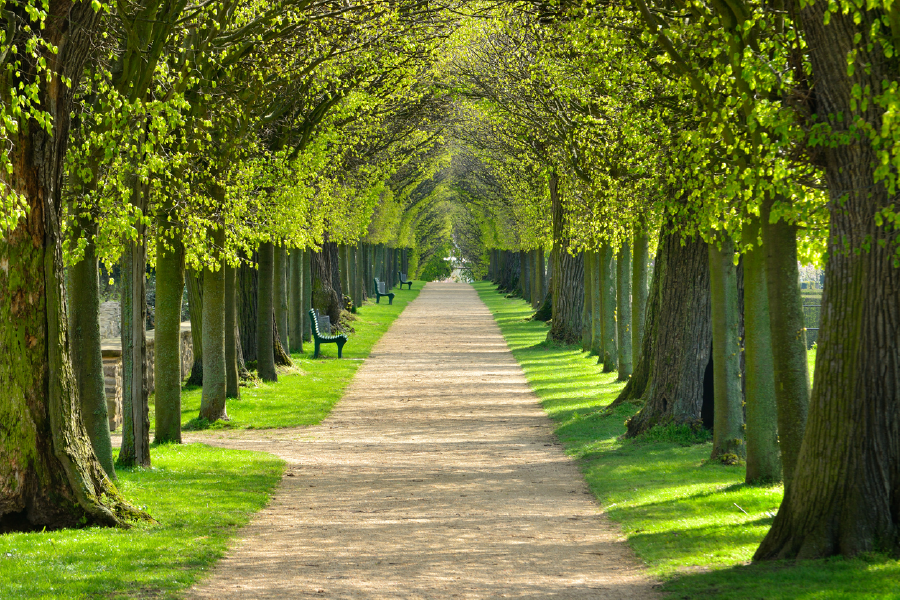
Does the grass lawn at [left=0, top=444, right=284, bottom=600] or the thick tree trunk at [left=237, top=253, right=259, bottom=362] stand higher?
the thick tree trunk at [left=237, top=253, right=259, bottom=362]

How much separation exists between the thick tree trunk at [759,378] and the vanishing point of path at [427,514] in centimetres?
183

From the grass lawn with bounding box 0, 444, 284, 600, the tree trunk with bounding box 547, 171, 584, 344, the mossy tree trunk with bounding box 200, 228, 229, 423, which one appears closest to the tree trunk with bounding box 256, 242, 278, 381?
the mossy tree trunk with bounding box 200, 228, 229, 423

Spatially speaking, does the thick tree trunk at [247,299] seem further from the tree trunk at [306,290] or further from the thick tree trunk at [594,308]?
the thick tree trunk at [594,308]

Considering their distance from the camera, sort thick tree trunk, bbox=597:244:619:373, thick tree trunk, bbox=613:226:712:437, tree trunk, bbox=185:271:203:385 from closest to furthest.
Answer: thick tree trunk, bbox=613:226:712:437 < tree trunk, bbox=185:271:203:385 < thick tree trunk, bbox=597:244:619:373

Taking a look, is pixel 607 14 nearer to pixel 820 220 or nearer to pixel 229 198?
pixel 820 220

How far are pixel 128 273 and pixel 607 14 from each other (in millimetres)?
6519

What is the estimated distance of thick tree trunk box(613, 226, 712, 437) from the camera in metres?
14.1

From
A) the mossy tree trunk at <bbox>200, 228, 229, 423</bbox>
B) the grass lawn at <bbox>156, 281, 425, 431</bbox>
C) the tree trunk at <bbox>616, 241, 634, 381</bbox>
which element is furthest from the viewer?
the tree trunk at <bbox>616, 241, 634, 381</bbox>

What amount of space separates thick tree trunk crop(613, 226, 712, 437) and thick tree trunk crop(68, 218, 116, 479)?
745cm

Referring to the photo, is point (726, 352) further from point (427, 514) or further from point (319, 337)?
point (319, 337)

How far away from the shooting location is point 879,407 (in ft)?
22.6

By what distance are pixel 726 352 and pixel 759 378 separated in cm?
152

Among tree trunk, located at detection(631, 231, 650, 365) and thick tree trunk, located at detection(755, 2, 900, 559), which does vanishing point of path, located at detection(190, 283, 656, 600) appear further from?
tree trunk, located at detection(631, 231, 650, 365)

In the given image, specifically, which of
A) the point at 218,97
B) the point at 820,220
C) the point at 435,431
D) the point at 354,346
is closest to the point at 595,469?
the point at 435,431
